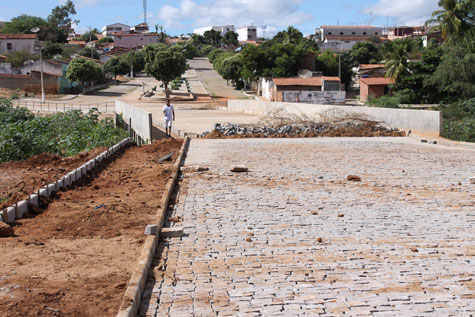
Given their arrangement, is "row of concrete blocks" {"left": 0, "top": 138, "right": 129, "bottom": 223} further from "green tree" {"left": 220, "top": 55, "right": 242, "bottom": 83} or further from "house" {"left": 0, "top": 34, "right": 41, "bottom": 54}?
"house" {"left": 0, "top": 34, "right": 41, "bottom": 54}

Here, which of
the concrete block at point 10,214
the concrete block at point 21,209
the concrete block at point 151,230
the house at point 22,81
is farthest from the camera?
the house at point 22,81

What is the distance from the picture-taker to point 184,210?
388 inches

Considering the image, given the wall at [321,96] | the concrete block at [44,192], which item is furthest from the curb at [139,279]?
the wall at [321,96]

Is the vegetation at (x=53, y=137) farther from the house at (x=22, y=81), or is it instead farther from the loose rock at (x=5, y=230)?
the house at (x=22, y=81)

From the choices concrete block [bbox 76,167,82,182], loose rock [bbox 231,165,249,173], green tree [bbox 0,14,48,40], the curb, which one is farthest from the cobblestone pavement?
green tree [bbox 0,14,48,40]

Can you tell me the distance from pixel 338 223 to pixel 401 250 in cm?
156

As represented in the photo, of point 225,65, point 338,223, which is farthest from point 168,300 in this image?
point 225,65

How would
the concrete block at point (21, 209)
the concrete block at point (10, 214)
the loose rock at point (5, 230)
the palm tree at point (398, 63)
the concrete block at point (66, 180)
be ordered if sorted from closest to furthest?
1. the loose rock at point (5, 230)
2. the concrete block at point (10, 214)
3. the concrete block at point (21, 209)
4. the concrete block at point (66, 180)
5. the palm tree at point (398, 63)

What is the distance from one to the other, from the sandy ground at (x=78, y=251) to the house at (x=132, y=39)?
147209 millimetres

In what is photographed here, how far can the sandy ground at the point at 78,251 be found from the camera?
5.50 meters

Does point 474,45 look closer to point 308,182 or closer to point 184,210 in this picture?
point 308,182

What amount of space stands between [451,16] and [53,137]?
140 feet

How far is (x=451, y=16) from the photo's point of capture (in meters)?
54.3

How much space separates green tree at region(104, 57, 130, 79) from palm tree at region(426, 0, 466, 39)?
180 ft
